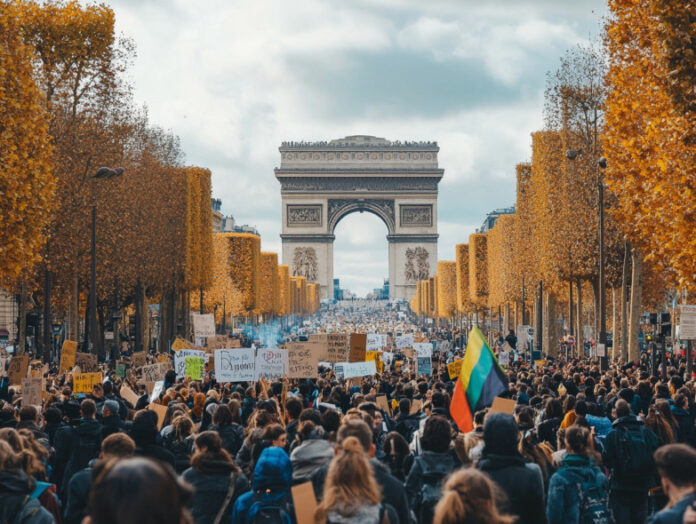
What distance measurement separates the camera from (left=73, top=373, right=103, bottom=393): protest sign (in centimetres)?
1559

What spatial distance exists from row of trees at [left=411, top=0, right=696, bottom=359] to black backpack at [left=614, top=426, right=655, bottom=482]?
25.4ft

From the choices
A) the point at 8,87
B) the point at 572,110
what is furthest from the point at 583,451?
the point at 572,110

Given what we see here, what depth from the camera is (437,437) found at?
6.75 meters

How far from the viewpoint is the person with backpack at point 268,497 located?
626 centimetres

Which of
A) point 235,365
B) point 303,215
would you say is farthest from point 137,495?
point 303,215

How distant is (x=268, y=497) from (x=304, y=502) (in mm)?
288

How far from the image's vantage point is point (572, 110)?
111 ft

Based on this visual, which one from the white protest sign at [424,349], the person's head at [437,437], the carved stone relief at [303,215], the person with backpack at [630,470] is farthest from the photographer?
the carved stone relief at [303,215]

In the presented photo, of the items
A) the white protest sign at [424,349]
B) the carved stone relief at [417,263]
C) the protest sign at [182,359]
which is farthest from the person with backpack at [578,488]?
the carved stone relief at [417,263]

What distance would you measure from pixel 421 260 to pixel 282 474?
118445mm

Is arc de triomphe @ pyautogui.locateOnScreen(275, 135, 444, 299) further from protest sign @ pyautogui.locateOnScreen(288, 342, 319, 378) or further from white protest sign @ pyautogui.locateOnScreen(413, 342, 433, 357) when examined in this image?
protest sign @ pyautogui.locateOnScreen(288, 342, 319, 378)

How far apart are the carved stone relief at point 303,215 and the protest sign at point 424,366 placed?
324ft

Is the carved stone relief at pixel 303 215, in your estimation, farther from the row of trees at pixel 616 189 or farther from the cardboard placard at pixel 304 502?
the cardboard placard at pixel 304 502

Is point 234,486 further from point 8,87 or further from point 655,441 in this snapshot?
point 8,87
